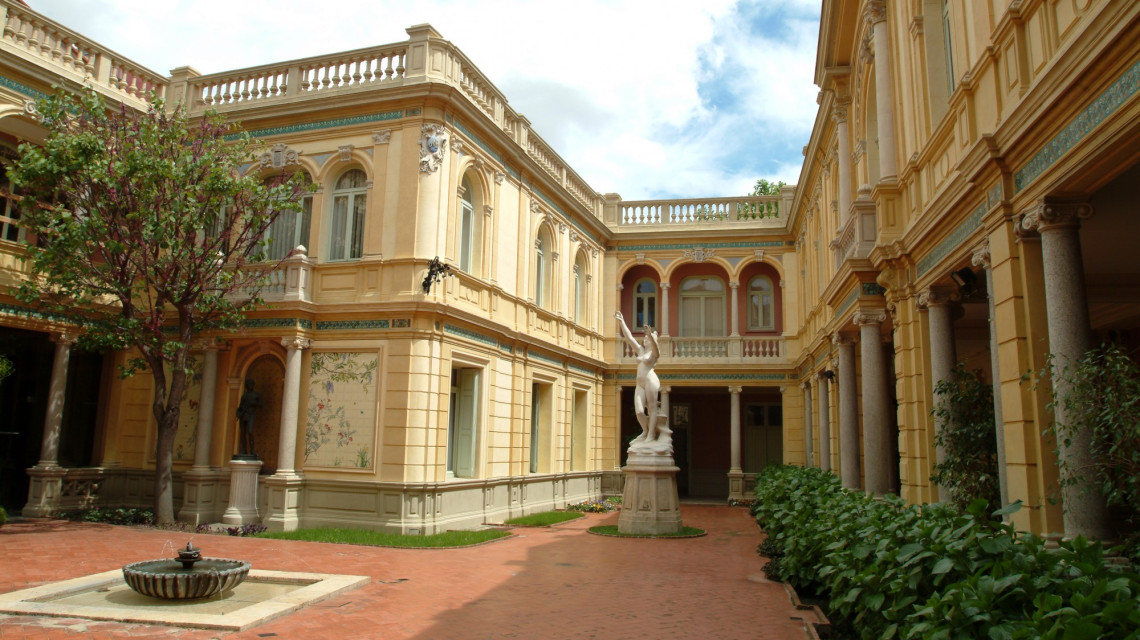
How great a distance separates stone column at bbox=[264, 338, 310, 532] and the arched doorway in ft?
3.00

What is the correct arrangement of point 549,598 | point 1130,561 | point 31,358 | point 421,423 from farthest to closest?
point 31,358 < point 421,423 < point 549,598 < point 1130,561

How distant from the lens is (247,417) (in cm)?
1548

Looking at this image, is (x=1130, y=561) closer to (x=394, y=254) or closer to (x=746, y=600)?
(x=746, y=600)

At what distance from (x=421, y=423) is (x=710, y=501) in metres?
13.1

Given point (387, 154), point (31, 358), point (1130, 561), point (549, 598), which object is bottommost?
point (549, 598)

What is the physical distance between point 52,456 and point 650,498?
11447 millimetres

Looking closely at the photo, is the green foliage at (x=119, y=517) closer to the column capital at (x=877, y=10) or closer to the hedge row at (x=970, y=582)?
the hedge row at (x=970, y=582)

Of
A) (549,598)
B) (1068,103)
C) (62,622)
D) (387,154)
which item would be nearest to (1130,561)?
(1068,103)

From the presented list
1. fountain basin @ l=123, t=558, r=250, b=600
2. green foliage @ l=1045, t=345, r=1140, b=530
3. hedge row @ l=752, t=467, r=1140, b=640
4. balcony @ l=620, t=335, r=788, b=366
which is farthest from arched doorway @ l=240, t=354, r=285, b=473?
green foliage @ l=1045, t=345, r=1140, b=530

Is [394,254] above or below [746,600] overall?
above

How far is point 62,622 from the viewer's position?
23.1 ft

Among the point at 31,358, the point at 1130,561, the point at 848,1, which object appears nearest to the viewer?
the point at 1130,561

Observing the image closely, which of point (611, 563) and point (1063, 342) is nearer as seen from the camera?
point (1063, 342)

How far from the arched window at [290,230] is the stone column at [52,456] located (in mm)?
4155
